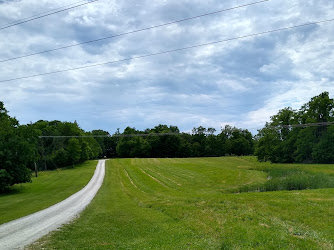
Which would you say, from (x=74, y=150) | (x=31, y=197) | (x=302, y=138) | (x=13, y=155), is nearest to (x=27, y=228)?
(x=31, y=197)

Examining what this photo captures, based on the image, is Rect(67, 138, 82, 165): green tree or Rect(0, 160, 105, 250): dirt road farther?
Rect(67, 138, 82, 165): green tree

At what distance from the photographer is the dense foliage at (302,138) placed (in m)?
70.0

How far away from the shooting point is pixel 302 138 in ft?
251

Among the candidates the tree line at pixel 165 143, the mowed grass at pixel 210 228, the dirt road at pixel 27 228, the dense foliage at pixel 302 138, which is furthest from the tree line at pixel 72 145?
the dense foliage at pixel 302 138

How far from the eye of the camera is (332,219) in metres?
14.4

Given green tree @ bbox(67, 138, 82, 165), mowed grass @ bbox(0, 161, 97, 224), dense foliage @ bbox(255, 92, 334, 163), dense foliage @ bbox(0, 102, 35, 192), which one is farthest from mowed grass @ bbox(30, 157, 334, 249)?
green tree @ bbox(67, 138, 82, 165)

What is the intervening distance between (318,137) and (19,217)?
75823 mm

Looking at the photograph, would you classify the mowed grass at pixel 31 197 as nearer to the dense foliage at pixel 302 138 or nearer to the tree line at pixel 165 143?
the tree line at pixel 165 143

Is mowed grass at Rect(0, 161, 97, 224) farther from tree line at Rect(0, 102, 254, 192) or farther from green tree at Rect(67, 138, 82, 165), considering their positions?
green tree at Rect(67, 138, 82, 165)

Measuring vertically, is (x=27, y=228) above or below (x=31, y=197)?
above

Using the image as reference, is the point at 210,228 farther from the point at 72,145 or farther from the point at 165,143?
the point at 165,143

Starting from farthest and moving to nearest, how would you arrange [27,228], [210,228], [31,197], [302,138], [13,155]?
1. [302,138]
2. [13,155]
3. [31,197]
4. [27,228]
5. [210,228]

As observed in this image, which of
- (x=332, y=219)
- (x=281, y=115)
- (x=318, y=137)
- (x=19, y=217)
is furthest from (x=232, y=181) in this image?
(x=281, y=115)

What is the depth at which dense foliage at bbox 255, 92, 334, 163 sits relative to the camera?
7000cm
